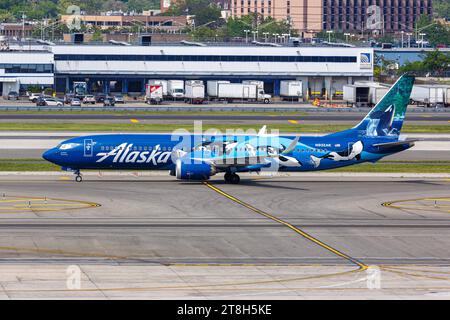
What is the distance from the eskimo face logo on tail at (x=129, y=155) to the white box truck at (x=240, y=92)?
341 feet

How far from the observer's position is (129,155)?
69438mm

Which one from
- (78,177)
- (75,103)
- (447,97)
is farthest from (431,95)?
(78,177)

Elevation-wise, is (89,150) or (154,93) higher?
(154,93)

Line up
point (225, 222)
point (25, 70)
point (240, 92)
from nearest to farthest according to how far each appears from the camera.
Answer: point (225, 222) → point (240, 92) → point (25, 70)

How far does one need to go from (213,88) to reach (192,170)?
4271 inches

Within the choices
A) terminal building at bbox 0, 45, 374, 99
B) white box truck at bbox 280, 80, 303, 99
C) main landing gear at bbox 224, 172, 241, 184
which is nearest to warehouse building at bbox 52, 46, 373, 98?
terminal building at bbox 0, 45, 374, 99

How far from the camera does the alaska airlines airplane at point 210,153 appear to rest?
6931 centimetres

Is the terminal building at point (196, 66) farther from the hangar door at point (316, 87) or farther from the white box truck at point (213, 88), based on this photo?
the white box truck at point (213, 88)

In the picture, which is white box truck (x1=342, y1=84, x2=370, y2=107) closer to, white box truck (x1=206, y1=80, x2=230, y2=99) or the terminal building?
the terminal building

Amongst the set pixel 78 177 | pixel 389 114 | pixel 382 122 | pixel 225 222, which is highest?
pixel 389 114

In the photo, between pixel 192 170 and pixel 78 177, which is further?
pixel 78 177

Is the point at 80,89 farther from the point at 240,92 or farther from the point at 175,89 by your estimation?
the point at 240,92

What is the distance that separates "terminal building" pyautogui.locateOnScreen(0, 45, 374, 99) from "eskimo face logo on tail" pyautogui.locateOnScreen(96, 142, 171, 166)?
11676 cm

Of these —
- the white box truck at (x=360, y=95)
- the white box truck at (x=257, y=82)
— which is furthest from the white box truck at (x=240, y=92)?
the white box truck at (x=360, y=95)
